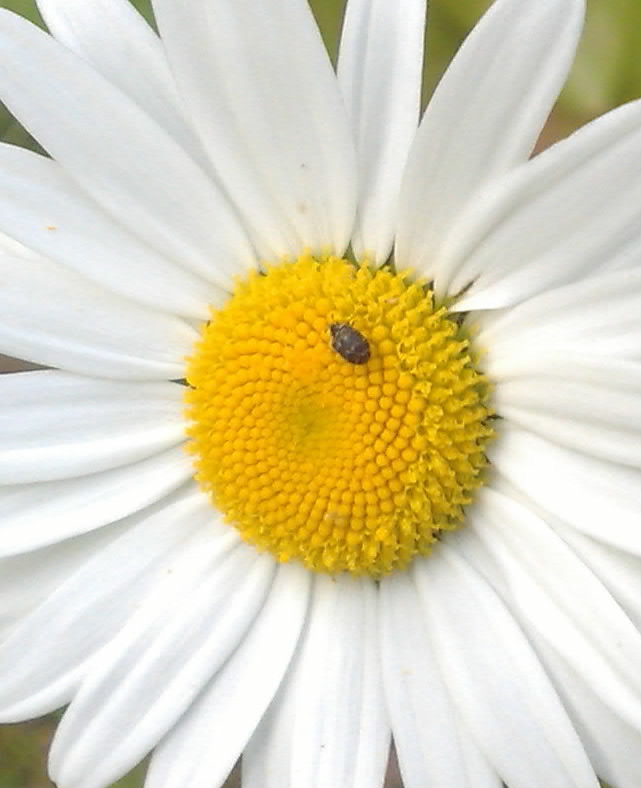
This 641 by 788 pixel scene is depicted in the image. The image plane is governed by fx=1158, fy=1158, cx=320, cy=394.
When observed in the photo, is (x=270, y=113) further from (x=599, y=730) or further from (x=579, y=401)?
(x=599, y=730)

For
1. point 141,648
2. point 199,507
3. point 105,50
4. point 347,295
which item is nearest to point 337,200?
point 347,295

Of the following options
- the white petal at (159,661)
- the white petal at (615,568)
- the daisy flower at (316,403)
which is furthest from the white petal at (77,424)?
the white petal at (615,568)

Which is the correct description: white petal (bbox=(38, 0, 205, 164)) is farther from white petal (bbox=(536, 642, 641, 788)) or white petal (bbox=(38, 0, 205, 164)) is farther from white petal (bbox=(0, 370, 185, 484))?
white petal (bbox=(536, 642, 641, 788))

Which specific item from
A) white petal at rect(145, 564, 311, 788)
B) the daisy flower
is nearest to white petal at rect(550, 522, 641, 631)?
the daisy flower

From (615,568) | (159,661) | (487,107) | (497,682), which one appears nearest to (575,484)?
(615,568)

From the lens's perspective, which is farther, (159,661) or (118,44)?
(159,661)

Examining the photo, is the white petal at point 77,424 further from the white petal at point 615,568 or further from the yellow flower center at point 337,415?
the white petal at point 615,568
